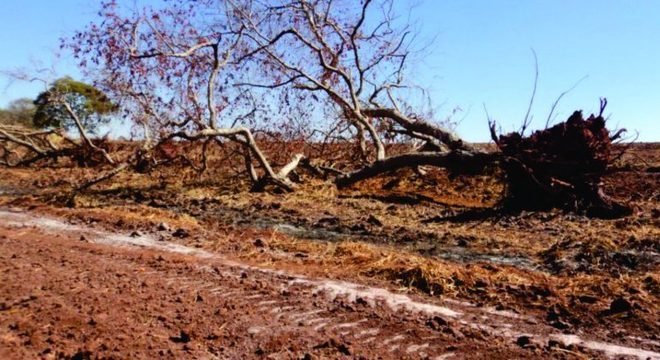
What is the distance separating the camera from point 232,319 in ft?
10.8

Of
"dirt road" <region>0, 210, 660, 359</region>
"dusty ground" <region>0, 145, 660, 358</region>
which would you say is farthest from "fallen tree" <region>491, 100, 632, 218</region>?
"dirt road" <region>0, 210, 660, 359</region>

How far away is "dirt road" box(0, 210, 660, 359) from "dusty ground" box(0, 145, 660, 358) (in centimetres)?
1

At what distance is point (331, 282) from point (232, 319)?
43.8 inches

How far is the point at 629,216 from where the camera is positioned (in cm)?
700

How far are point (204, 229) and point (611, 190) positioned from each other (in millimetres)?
5762

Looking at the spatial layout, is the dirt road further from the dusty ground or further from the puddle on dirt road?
the puddle on dirt road

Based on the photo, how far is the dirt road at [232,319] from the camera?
292 cm

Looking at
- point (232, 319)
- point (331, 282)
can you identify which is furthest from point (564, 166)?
point (232, 319)

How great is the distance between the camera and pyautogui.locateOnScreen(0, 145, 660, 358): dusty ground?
303 centimetres

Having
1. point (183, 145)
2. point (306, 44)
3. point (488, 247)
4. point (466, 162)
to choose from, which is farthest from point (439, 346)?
point (183, 145)

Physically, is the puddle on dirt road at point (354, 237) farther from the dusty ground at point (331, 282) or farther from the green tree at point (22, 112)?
the green tree at point (22, 112)

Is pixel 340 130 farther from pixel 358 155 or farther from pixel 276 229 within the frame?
pixel 276 229

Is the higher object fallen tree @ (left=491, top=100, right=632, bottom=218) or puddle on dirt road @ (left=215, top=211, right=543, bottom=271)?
fallen tree @ (left=491, top=100, right=632, bottom=218)

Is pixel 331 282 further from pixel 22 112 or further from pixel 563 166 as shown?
pixel 22 112
